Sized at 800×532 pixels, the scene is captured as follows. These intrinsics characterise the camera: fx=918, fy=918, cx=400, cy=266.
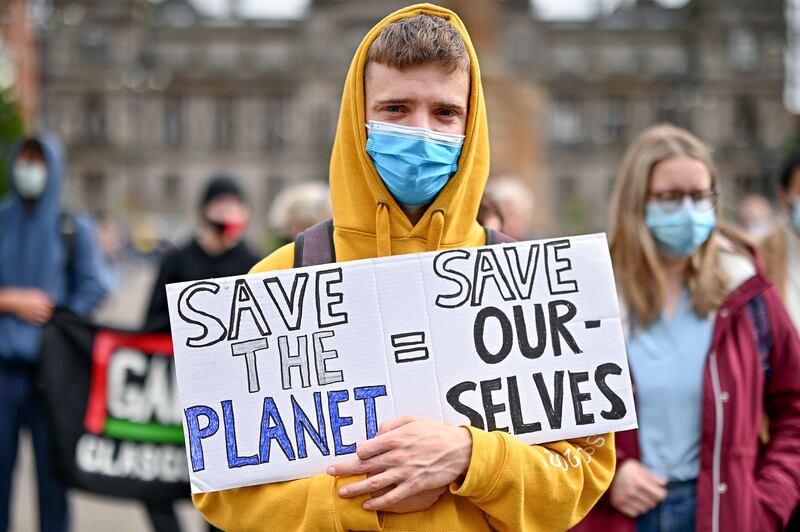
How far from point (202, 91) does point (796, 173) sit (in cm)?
6060

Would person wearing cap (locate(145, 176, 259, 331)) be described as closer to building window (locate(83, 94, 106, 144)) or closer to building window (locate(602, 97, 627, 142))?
building window (locate(83, 94, 106, 144))

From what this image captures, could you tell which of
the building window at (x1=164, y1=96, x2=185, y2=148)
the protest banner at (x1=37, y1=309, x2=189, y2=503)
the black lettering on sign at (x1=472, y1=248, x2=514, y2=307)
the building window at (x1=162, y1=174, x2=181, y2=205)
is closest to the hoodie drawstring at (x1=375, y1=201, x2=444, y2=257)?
the black lettering on sign at (x1=472, y1=248, x2=514, y2=307)

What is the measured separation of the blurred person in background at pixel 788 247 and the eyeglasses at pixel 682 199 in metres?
0.96

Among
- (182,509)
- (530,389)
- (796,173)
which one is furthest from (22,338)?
(796,173)

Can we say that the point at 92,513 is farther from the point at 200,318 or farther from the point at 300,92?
the point at 300,92

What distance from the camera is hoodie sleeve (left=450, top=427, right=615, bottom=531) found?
73.3 inches

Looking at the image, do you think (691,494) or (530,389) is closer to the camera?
(530,389)

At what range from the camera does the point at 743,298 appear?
274 centimetres

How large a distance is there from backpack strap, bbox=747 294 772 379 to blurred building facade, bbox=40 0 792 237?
5595cm

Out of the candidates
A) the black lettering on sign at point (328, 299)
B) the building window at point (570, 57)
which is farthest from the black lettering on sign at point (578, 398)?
the building window at point (570, 57)

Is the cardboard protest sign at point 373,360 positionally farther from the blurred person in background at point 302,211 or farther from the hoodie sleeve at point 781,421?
the blurred person in background at point 302,211

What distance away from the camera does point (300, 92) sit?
6022 cm

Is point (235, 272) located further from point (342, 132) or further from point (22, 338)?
point (342, 132)

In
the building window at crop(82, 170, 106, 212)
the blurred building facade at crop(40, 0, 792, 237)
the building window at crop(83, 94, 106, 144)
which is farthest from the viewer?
the building window at crop(83, 94, 106, 144)
